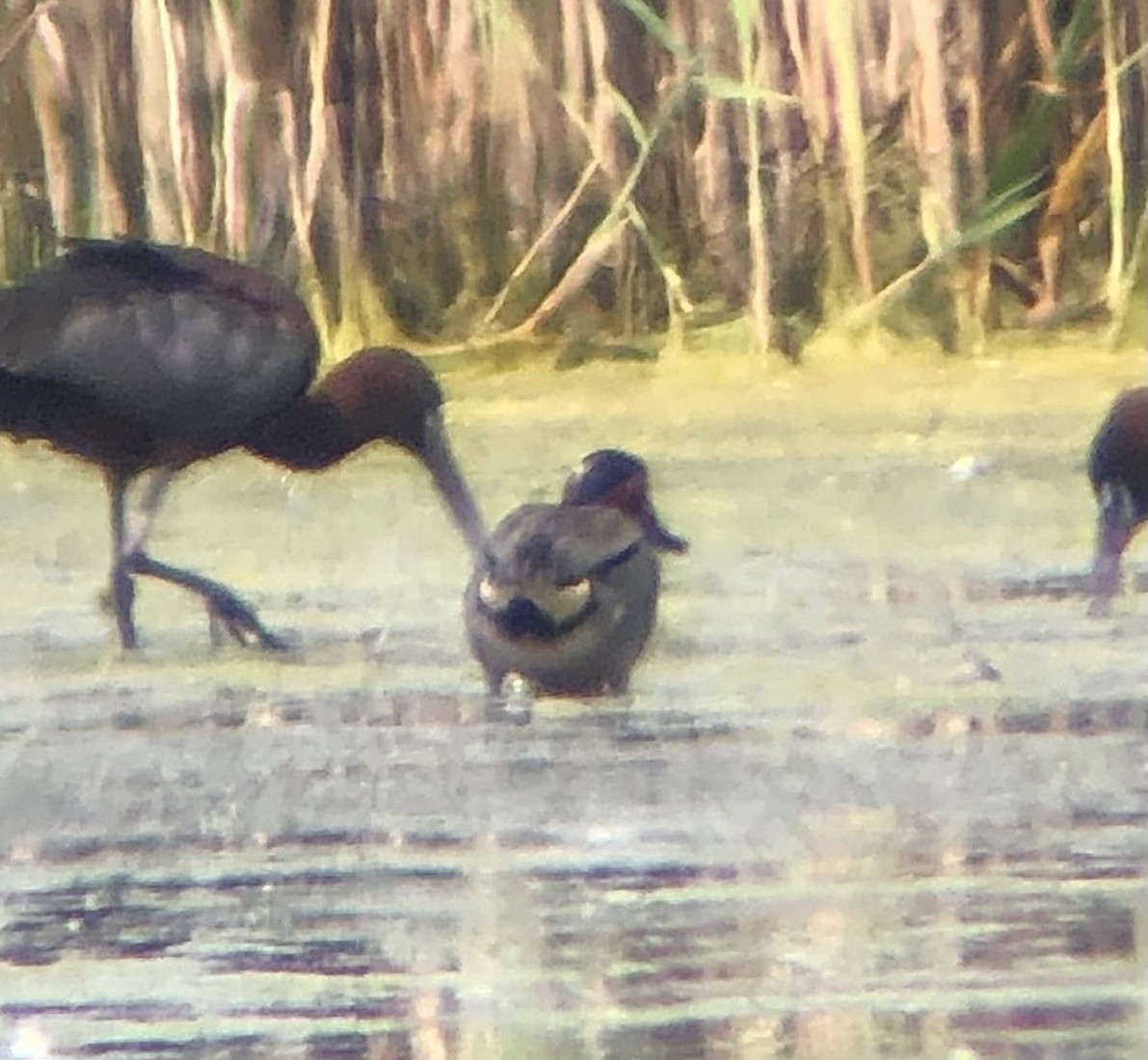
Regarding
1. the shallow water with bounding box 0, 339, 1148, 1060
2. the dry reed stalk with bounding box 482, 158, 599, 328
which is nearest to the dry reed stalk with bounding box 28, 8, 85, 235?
the shallow water with bounding box 0, 339, 1148, 1060

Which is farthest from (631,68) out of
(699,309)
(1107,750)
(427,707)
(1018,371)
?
(1107,750)

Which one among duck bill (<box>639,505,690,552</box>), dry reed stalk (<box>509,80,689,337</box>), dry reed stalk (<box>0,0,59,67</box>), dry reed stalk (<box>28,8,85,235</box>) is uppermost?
dry reed stalk (<box>0,0,59,67</box>)

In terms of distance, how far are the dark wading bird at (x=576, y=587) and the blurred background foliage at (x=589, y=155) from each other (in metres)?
0.12

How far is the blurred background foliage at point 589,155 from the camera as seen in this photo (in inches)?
65.9

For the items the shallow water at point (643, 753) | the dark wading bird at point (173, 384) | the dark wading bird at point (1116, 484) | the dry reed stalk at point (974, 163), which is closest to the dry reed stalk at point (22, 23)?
the dark wading bird at point (173, 384)

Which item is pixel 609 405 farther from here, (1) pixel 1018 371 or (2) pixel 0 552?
(2) pixel 0 552

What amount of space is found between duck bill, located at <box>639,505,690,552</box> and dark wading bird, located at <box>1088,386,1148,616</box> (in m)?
0.28

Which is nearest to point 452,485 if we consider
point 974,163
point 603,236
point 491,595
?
point 491,595

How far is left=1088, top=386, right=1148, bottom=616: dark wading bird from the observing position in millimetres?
1667

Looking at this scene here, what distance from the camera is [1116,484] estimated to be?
167 cm

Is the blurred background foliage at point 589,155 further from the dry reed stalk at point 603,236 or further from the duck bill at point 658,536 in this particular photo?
the duck bill at point 658,536

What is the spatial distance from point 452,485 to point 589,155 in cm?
24

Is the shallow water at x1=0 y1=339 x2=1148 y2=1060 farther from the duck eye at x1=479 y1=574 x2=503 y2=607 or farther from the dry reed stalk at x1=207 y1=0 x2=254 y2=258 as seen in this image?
the dry reed stalk at x1=207 y1=0 x2=254 y2=258

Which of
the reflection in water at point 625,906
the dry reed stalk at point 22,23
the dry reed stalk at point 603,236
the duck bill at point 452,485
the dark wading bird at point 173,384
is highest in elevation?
the dry reed stalk at point 22,23
